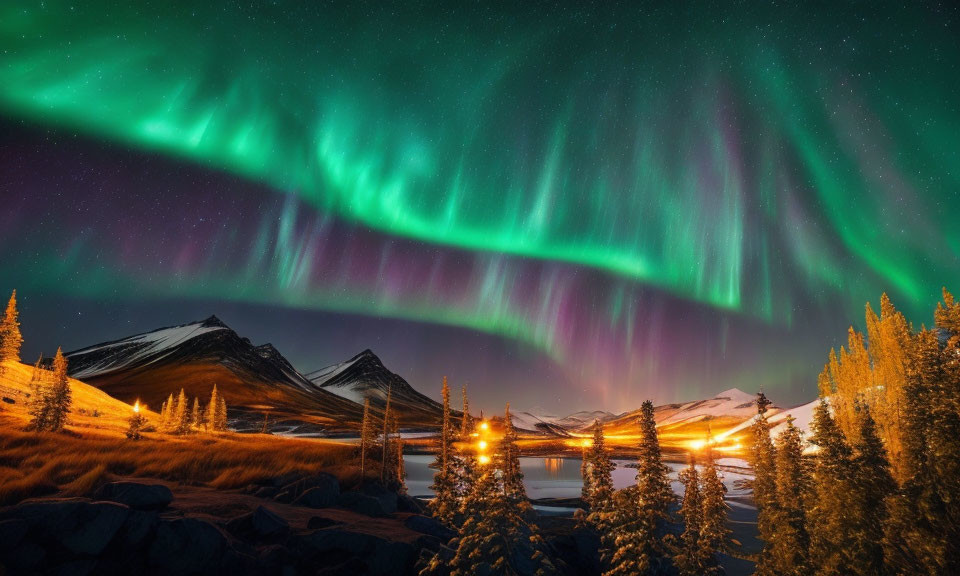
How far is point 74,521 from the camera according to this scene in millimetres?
23312

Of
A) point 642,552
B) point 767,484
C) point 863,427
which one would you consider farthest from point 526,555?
point 767,484

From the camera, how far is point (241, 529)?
27938 millimetres

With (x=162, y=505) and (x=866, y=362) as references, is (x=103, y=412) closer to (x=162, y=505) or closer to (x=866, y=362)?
(x=162, y=505)

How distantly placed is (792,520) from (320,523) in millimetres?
30920

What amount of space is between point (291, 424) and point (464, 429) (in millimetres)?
173336

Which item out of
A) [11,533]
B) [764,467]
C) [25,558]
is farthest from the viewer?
[764,467]

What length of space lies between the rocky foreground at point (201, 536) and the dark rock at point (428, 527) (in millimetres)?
83

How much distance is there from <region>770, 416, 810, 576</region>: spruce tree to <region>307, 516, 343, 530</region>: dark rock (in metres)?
28.7

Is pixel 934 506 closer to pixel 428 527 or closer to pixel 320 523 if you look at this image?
pixel 428 527

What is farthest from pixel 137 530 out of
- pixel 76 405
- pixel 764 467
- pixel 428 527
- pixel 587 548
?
pixel 76 405

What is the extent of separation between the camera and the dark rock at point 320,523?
30.4 meters

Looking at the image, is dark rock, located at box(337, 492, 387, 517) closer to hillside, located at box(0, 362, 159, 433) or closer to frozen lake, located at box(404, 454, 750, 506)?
frozen lake, located at box(404, 454, 750, 506)

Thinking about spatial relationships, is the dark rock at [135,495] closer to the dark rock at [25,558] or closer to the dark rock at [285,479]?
the dark rock at [25,558]

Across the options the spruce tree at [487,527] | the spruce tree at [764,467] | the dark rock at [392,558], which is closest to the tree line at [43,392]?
the dark rock at [392,558]
